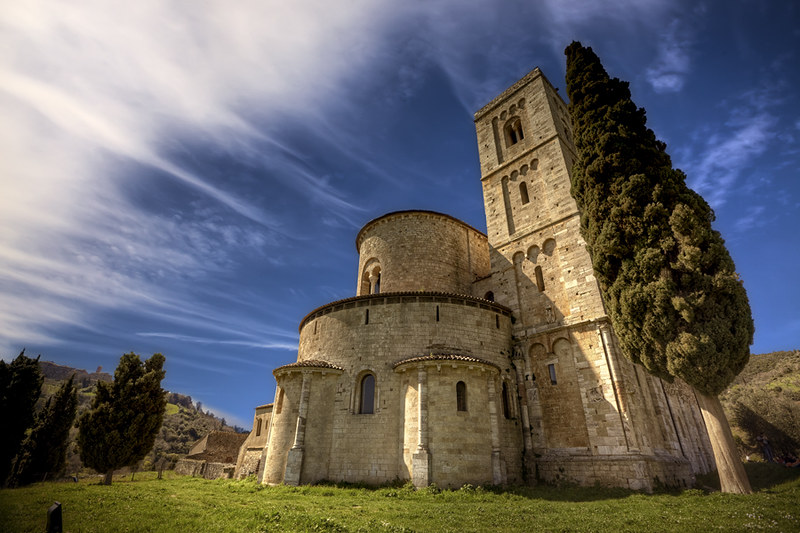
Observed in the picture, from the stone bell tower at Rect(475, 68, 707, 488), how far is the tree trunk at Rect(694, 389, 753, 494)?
2755 millimetres

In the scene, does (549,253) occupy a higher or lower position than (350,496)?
higher

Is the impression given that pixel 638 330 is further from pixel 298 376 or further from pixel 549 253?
pixel 298 376

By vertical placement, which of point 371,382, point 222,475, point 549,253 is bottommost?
point 222,475

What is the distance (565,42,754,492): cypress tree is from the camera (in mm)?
11148

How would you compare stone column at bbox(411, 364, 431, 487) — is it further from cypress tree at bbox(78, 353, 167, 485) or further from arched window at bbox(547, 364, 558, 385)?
cypress tree at bbox(78, 353, 167, 485)

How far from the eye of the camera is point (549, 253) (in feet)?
64.2

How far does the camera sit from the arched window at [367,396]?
55.0 ft

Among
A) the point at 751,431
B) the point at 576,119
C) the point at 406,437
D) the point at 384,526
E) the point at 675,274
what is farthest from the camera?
the point at 751,431

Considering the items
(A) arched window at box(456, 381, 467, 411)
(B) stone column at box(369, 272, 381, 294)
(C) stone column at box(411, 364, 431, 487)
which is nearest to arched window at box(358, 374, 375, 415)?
(C) stone column at box(411, 364, 431, 487)

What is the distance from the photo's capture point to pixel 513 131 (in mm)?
25609

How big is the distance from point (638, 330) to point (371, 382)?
1118cm

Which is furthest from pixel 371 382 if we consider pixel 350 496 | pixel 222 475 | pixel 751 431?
pixel 751 431

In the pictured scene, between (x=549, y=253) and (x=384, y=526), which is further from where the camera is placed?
(x=549, y=253)

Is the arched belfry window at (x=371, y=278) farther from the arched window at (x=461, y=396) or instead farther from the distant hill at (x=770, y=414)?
the distant hill at (x=770, y=414)
